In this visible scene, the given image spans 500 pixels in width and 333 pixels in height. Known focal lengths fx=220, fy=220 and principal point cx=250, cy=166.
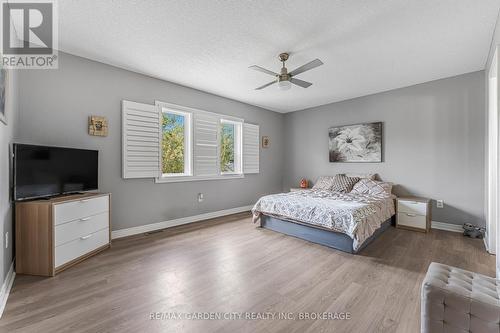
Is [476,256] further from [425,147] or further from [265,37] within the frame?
[265,37]

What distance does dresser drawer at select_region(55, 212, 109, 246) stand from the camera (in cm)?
238

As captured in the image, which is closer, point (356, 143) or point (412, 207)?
point (412, 207)

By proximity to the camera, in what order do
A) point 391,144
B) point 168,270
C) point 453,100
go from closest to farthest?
point 168,270, point 453,100, point 391,144

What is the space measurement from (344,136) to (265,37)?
11.1 feet

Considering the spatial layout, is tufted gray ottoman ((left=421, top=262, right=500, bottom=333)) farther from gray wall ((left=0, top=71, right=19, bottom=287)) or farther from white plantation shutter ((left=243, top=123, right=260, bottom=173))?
white plantation shutter ((left=243, top=123, right=260, bottom=173))

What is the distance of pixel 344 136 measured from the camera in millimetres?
5195

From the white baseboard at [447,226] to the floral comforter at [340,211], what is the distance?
78 cm

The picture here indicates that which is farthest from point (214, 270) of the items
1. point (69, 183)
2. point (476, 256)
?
point (476, 256)

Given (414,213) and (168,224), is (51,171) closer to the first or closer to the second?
(168,224)

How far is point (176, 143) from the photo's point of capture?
4340 mm

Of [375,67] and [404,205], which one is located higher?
[375,67]

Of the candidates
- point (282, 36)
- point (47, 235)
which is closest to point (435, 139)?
point (282, 36)

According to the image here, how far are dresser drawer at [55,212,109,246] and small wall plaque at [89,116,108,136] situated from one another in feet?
3.95

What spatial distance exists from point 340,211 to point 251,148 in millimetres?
3031
